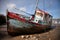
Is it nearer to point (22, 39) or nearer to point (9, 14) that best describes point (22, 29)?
point (22, 39)

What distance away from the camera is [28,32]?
2320 millimetres

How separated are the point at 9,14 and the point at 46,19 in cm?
55

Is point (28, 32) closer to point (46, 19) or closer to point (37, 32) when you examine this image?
point (37, 32)

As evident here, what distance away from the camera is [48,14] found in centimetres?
233

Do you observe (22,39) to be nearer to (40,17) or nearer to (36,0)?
(40,17)

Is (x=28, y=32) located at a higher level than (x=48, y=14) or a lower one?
lower

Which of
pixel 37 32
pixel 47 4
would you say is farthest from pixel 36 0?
pixel 37 32

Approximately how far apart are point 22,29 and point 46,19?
386 mm

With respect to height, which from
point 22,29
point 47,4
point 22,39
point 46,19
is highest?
point 47,4

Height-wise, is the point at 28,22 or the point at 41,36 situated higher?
the point at 28,22

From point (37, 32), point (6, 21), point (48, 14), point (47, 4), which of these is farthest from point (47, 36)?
point (6, 21)

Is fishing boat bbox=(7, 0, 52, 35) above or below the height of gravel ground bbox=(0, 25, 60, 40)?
above

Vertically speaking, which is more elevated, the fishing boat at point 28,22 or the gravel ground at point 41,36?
the fishing boat at point 28,22

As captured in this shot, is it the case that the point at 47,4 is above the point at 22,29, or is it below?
above
